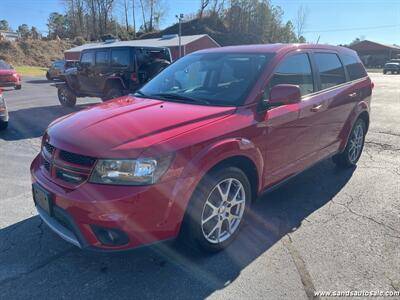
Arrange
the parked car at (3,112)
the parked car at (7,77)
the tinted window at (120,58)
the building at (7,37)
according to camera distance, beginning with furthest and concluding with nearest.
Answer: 1. the building at (7,37)
2. the parked car at (7,77)
3. the tinted window at (120,58)
4. the parked car at (3,112)

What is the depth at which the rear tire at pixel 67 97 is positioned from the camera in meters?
12.0

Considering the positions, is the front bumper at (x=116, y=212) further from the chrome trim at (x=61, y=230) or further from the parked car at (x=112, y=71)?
the parked car at (x=112, y=71)

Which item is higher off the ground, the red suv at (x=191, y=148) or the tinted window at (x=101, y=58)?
the tinted window at (x=101, y=58)

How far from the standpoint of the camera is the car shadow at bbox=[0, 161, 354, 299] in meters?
2.71

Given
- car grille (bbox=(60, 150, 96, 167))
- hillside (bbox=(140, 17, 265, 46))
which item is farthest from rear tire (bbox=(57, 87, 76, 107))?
hillside (bbox=(140, 17, 265, 46))

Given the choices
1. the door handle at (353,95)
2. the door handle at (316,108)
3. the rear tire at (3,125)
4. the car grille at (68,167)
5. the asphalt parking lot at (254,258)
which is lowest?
the asphalt parking lot at (254,258)

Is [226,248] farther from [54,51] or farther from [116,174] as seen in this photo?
[54,51]

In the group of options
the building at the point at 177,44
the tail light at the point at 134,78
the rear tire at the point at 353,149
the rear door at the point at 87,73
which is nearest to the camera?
the rear tire at the point at 353,149

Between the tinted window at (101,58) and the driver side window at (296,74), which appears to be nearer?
the driver side window at (296,74)

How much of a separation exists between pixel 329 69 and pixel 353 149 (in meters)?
1.46

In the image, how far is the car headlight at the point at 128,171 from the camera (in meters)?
2.54

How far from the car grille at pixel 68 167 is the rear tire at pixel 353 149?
154 inches

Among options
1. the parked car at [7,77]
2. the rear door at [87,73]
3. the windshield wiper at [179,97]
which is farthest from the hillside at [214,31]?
the windshield wiper at [179,97]

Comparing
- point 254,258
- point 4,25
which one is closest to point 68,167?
point 254,258
